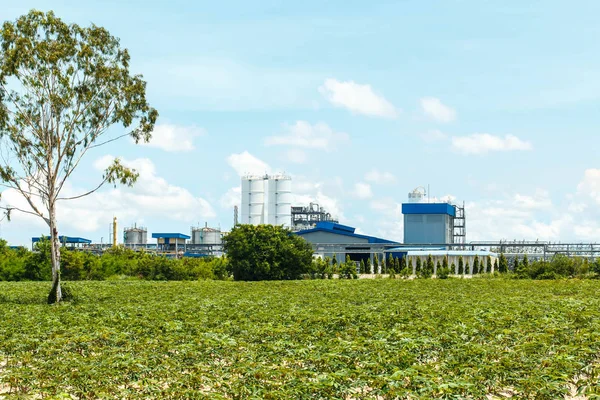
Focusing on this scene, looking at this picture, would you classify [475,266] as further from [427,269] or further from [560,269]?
[560,269]

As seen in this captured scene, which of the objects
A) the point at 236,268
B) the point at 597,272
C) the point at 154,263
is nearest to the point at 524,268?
the point at 597,272

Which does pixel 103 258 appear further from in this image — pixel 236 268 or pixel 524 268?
pixel 524 268

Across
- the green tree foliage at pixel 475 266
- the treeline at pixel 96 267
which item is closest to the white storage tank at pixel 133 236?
the treeline at pixel 96 267

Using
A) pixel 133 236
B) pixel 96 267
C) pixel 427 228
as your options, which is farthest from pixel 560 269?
pixel 133 236

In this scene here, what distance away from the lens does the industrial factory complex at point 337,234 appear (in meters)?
73.5

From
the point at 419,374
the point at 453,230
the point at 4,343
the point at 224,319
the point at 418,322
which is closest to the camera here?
the point at 419,374

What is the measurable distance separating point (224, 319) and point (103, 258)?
40.3 m

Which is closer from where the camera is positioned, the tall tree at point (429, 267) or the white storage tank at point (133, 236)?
the tall tree at point (429, 267)

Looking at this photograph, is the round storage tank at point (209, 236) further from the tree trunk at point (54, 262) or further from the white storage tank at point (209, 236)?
the tree trunk at point (54, 262)

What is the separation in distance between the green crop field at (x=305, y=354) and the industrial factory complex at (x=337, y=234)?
1851 inches

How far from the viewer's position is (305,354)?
40.2 ft

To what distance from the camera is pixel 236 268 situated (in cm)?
5112

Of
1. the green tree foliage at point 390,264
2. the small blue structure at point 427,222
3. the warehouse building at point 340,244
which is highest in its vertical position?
the small blue structure at point 427,222

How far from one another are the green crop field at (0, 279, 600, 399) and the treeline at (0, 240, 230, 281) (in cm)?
3262
